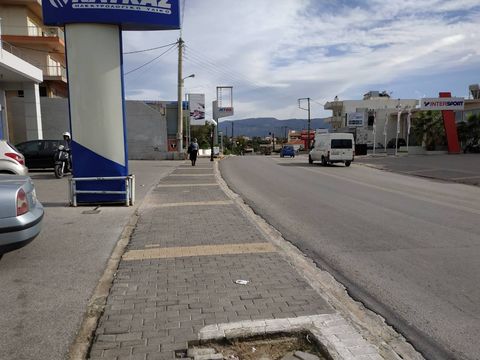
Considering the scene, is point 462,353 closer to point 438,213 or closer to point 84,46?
point 438,213

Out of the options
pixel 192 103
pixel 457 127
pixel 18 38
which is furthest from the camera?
pixel 192 103

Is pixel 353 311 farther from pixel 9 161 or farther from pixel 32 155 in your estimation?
pixel 32 155

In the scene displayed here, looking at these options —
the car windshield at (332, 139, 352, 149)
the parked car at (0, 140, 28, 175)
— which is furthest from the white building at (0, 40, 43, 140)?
the car windshield at (332, 139, 352, 149)

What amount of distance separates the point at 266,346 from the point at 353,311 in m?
1.18

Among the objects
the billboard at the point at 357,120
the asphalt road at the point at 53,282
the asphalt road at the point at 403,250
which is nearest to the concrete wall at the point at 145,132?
the asphalt road at the point at 403,250

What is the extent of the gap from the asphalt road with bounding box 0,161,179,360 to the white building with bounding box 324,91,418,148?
137ft

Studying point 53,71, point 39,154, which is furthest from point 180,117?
point 39,154

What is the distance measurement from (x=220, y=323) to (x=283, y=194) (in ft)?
31.8

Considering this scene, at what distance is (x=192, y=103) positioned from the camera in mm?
48250

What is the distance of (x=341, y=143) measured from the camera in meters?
27.7

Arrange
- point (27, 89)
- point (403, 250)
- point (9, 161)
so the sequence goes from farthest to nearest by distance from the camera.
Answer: point (27, 89) < point (9, 161) < point (403, 250)

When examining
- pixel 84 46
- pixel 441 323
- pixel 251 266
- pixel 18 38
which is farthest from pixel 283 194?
pixel 18 38

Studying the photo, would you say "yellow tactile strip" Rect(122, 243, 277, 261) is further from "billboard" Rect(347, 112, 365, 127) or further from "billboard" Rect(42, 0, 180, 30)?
"billboard" Rect(347, 112, 365, 127)

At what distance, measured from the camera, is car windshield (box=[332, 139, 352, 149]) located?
27.7 meters
